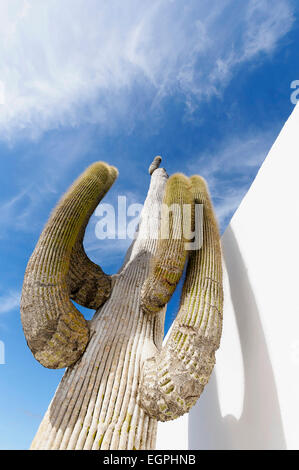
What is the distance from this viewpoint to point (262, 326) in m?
2.57

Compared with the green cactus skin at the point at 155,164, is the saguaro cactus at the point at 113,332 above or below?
below

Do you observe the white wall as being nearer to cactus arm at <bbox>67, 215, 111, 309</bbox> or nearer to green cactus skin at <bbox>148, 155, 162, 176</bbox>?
cactus arm at <bbox>67, 215, 111, 309</bbox>

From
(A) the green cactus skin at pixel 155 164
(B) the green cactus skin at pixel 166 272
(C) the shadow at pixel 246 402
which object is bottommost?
(C) the shadow at pixel 246 402

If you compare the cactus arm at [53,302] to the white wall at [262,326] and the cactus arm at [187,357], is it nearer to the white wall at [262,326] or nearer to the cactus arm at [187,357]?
the cactus arm at [187,357]

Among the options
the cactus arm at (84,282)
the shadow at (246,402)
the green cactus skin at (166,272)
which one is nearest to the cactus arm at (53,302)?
the cactus arm at (84,282)

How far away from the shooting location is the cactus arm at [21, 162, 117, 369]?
2.04 metres

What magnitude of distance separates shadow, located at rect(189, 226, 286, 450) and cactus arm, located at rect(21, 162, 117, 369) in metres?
1.54

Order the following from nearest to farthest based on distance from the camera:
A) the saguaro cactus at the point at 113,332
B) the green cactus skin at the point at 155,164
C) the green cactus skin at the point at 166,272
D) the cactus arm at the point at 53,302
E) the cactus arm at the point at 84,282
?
the saguaro cactus at the point at 113,332 < the cactus arm at the point at 53,302 < the green cactus skin at the point at 166,272 < the cactus arm at the point at 84,282 < the green cactus skin at the point at 155,164

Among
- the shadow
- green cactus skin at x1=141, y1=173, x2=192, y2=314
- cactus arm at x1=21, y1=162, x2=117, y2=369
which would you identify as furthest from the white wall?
cactus arm at x1=21, y1=162, x2=117, y2=369

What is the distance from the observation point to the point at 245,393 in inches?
104

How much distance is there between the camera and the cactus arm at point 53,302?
2.04 meters

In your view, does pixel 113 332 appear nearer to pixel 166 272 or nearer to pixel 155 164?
pixel 166 272

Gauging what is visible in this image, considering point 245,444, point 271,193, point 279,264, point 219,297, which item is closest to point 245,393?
point 245,444

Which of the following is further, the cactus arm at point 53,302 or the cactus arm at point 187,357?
the cactus arm at point 53,302
